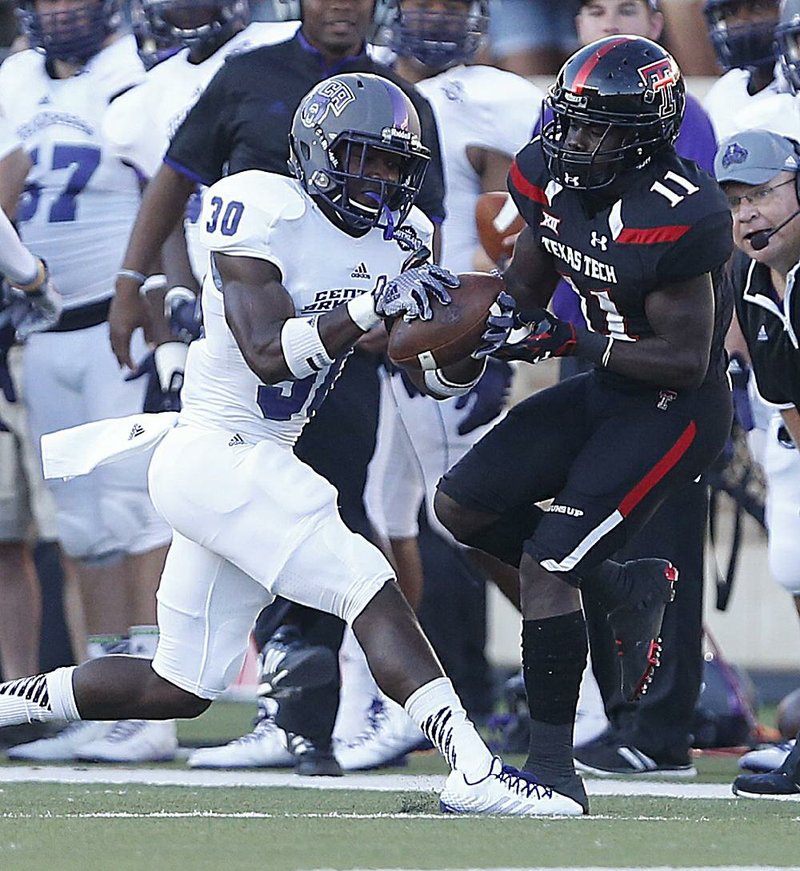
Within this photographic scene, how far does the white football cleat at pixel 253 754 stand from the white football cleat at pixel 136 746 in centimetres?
14

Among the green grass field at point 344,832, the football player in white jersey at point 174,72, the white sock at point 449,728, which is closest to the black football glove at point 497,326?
the white sock at point 449,728

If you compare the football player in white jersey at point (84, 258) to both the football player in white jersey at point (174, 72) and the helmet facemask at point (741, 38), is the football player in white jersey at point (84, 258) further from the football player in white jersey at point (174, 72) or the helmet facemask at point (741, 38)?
the helmet facemask at point (741, 38)

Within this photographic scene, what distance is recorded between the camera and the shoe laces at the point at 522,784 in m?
4.24

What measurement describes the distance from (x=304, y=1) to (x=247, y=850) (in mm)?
2523

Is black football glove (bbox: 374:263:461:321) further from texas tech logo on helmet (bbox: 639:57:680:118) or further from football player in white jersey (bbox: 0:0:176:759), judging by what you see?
football player in white jersey (bbox: 0:0:176:759)

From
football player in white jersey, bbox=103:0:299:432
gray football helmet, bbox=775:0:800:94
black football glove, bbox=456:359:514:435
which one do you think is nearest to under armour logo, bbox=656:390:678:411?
black football glove, bbox=456:359:514:435

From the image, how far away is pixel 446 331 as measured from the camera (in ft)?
13.9

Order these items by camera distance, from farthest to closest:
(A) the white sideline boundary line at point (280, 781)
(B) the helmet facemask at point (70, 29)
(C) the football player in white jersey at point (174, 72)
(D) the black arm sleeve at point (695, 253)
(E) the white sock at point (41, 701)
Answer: (B) the helmet facemask at point (70, 29) → (C) the football player in white jersey at point (174, 72) → (A) the white sideline boundary line at point (280, 781) → (E) the white sock at point (41, 701) → (D) the black arm sleeve at point (695, 253)

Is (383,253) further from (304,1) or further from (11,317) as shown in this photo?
(11,317)

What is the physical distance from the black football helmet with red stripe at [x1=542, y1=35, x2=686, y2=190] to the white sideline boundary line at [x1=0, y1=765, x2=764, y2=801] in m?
1.42

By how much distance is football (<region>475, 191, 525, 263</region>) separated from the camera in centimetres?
560

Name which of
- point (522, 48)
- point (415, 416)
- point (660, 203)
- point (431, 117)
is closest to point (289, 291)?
point (660, 203)

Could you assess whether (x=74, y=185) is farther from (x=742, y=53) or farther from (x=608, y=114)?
(x=608, y=114)

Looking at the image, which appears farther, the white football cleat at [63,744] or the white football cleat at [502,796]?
the white football cleat at [63,744]
